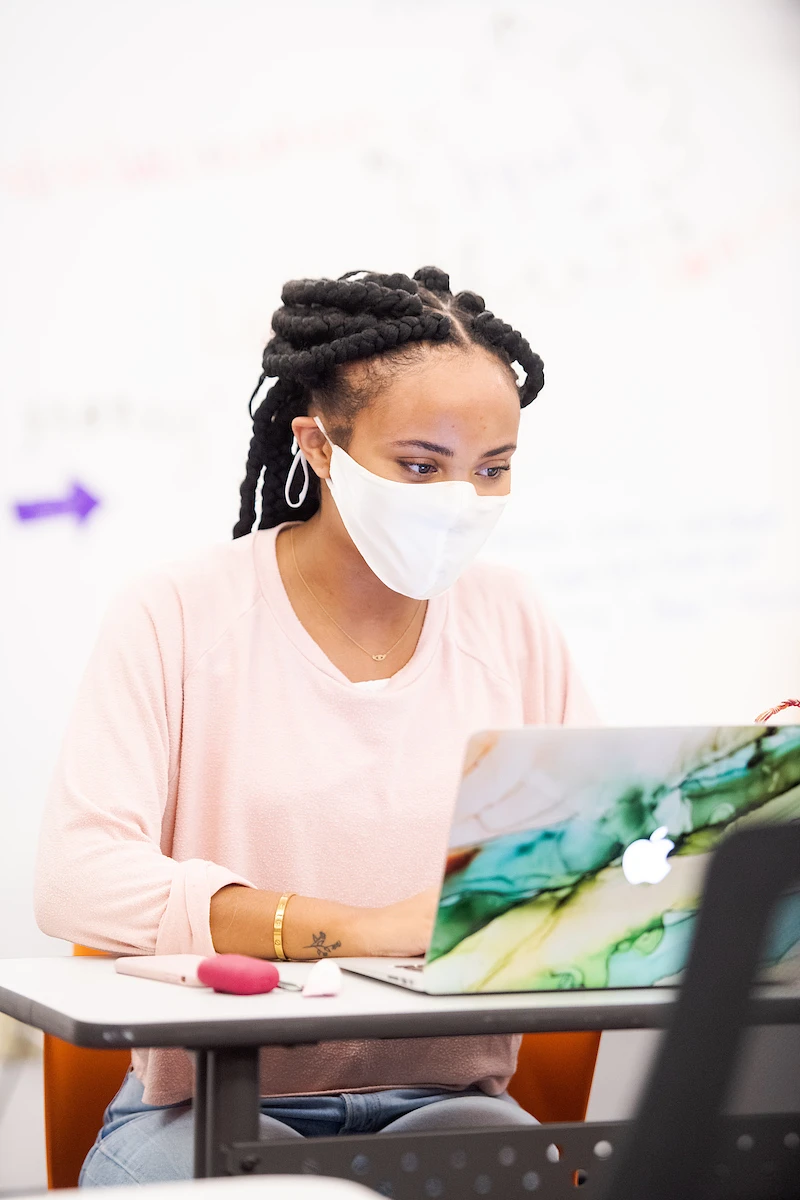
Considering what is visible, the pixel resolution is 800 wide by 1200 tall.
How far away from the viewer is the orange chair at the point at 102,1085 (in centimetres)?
136

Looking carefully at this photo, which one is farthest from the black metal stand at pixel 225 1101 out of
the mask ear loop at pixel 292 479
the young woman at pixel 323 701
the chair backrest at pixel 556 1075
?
the mask ear loop at pixel 292 479

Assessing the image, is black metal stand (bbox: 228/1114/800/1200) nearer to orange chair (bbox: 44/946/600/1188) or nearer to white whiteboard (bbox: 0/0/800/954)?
orange chair (bbox: 44/946/600/1188)

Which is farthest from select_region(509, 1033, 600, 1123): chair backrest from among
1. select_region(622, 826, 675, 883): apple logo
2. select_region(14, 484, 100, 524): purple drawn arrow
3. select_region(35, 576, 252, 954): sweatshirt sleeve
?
select_region(14, 484, 100, 524): purple drawn arrow

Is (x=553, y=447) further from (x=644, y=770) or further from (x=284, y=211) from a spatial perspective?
(x=644, y=770)

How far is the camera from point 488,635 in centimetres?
160

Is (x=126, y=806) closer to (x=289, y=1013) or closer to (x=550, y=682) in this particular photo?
(x=289, y=1013)

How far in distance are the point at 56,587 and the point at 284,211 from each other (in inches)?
30.0

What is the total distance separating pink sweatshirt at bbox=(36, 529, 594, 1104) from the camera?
4.10 feet

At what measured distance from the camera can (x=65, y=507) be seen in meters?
2.20

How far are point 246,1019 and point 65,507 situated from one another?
1.48m

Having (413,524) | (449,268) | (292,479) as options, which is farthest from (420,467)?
Result: (449,268)

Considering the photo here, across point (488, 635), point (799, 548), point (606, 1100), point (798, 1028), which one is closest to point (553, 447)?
point (799, 548)

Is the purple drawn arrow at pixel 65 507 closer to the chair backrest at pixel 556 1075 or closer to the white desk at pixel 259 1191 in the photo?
the chair backrest at pixel 556 1075

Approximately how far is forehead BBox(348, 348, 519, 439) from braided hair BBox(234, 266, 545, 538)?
0.04 ft
